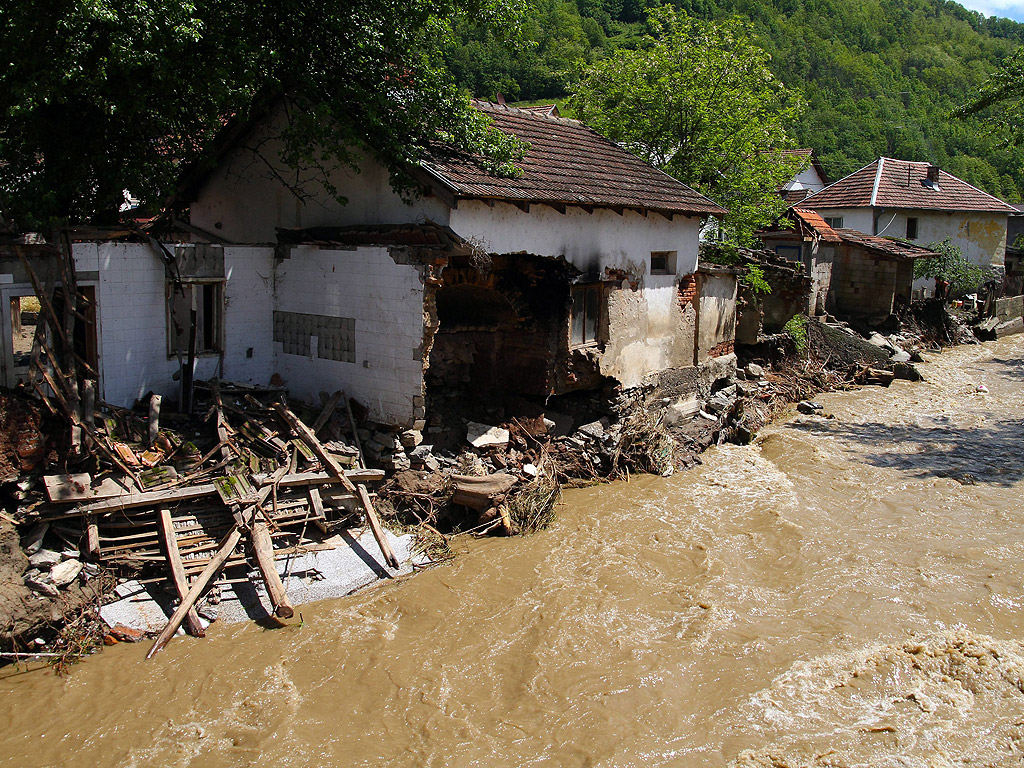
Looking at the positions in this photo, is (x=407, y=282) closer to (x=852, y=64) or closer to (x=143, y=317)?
(x=143, y=317)

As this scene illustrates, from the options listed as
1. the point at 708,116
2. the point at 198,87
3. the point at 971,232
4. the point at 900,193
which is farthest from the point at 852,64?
the point at 198,87

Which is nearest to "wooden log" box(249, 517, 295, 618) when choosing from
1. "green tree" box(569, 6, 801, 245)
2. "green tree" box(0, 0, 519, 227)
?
"green tree" box(0, 0, 519, 227)

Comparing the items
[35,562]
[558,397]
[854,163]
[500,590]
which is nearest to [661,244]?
[558,397]

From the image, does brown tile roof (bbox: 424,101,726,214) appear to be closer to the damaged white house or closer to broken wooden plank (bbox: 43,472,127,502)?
the damaged white house

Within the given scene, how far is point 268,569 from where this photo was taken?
26.8 ft

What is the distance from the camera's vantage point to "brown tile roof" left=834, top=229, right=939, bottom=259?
79.5ft

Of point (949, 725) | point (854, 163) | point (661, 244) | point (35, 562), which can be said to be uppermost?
point (854, 163)

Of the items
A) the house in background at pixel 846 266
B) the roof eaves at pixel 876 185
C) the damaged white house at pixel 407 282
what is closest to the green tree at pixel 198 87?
the damaged white house at pixel 407 282

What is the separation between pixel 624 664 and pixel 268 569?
371cm

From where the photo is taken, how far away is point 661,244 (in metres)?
14.4

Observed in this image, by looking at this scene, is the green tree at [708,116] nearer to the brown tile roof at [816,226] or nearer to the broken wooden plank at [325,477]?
the brown tile roof at [816,226]

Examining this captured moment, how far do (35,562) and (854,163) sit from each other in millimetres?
54517

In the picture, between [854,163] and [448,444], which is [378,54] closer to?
[448,444]

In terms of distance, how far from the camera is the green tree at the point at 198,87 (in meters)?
8.90
